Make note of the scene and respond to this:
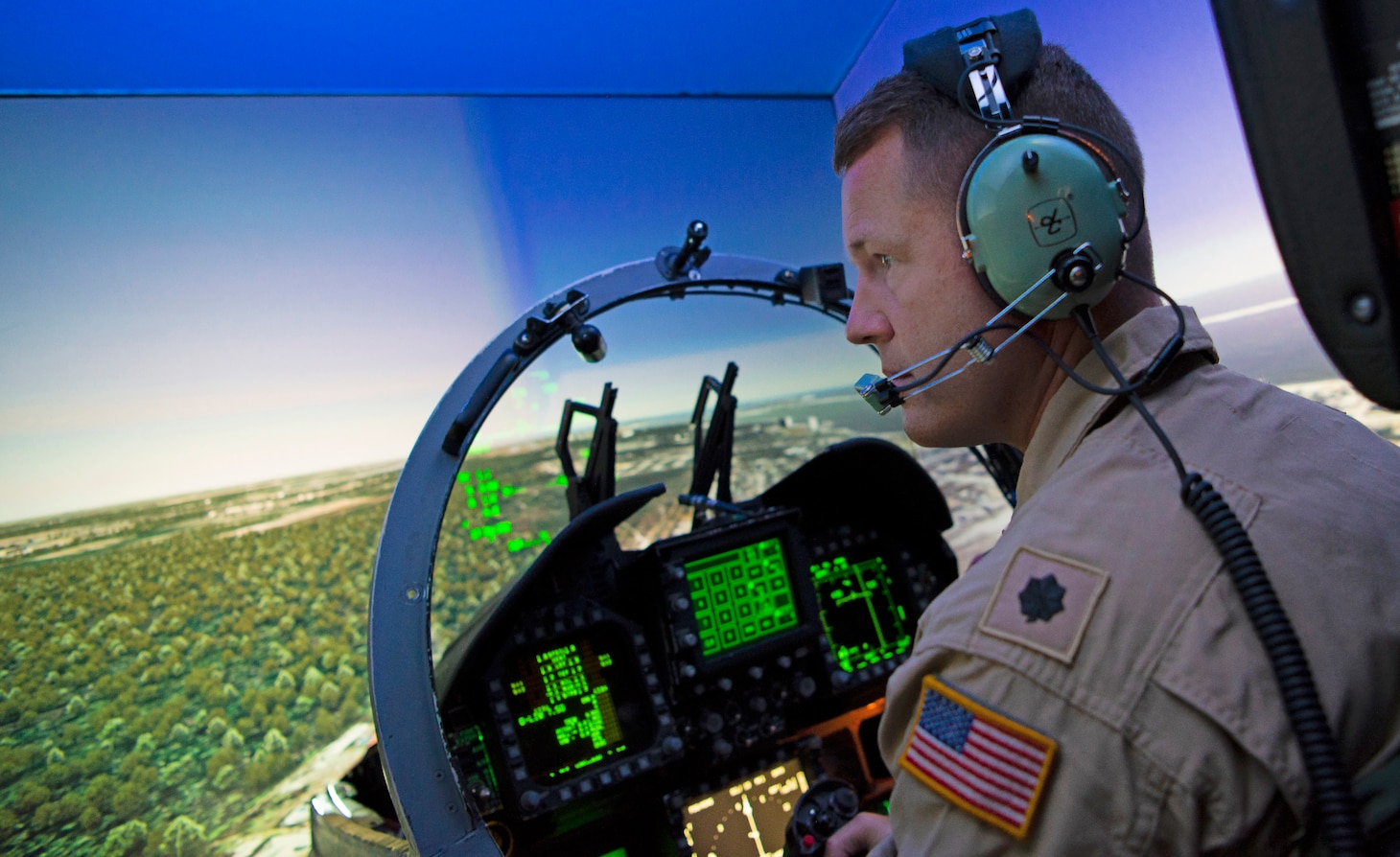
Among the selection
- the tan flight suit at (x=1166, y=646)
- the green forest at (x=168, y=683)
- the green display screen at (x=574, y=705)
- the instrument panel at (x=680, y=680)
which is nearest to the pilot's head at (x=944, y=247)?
the tan flight suit at (x=1166, y=646)

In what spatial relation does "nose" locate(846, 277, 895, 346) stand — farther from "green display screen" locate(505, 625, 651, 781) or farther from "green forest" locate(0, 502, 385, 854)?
"green forest" locate(0, 502, 385, 854)

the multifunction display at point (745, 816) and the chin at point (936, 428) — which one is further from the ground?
the chin at point (936, 428)

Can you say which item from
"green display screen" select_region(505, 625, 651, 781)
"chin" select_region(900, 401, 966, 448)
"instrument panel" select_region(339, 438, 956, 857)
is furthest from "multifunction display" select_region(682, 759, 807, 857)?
"chin" select_region(900, 401, 966, 448)

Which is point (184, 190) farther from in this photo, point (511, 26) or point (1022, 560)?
point (1022, 560)

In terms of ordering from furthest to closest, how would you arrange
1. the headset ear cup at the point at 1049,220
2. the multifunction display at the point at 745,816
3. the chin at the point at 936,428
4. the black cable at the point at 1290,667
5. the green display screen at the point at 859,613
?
the green display screen at the point at 859,613, the multifunction display at the point at 745,816, the chin at the point at 936,428, the headset ear cup at the point at 1049,220, the black cable at the point at 1290,667

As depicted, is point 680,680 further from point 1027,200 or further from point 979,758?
point 1027,200

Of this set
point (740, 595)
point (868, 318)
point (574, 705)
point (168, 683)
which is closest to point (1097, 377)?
point (868, 318)

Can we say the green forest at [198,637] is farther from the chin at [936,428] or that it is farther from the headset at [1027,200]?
the headset at [1027,200]
